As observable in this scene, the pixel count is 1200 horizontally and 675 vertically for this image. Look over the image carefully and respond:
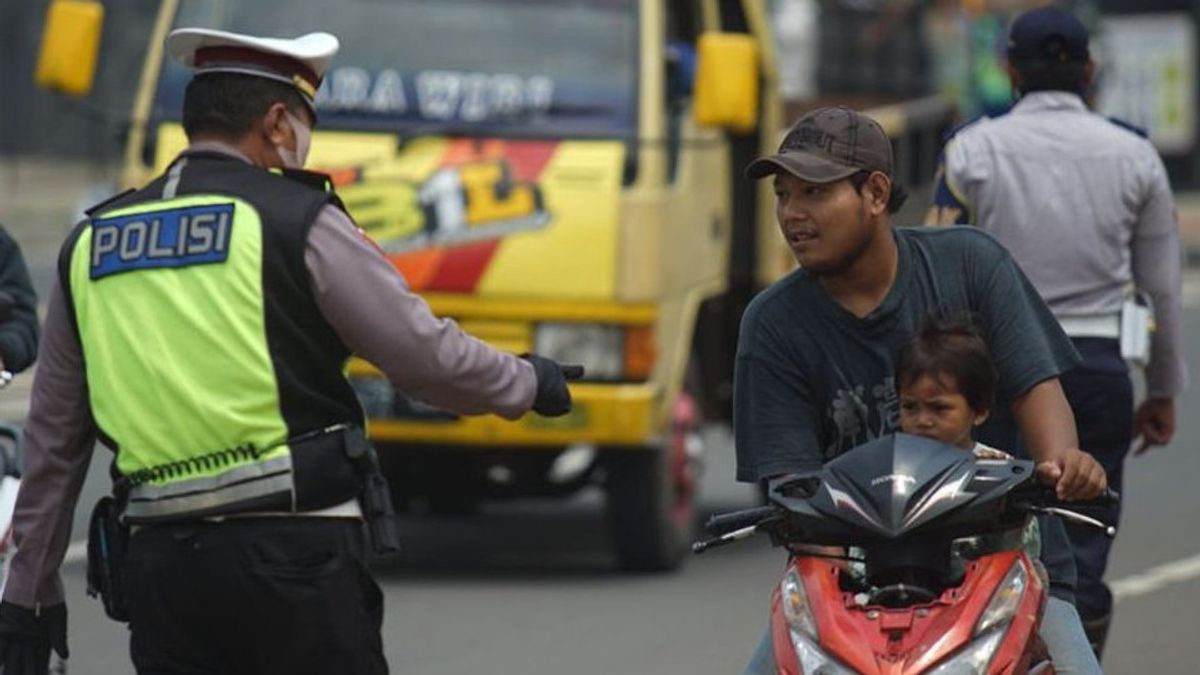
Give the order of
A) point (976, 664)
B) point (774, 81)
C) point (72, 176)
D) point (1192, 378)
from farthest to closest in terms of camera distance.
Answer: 1. point (72, 176)
2. point (1192, 378)
3. point (774, 81)
4. point (976, 664)

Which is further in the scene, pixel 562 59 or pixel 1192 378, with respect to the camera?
pixel 1192 378

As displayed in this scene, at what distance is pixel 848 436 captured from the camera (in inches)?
226

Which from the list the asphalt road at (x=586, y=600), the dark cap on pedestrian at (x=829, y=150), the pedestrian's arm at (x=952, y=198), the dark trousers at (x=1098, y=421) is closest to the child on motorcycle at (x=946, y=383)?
the dark cap on pedestrian at (x=829, y=150)

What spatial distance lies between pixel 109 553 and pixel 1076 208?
329 centimetres

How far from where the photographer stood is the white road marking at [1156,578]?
1182cm

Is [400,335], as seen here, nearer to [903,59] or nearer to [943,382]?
[943,382]

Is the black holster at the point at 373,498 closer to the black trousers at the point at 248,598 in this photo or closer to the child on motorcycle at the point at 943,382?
the black trousers at the point at 248,598

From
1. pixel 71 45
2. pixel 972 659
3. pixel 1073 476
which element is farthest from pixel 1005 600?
pixel 71 45

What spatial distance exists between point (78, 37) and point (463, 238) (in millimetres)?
1897

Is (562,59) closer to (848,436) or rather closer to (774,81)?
(774,81)

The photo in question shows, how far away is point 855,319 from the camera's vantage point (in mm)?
5680

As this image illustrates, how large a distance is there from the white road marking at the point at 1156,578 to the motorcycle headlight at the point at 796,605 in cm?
649

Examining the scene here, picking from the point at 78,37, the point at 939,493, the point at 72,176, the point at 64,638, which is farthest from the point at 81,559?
the point at 72,176

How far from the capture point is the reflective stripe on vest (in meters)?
5.23
